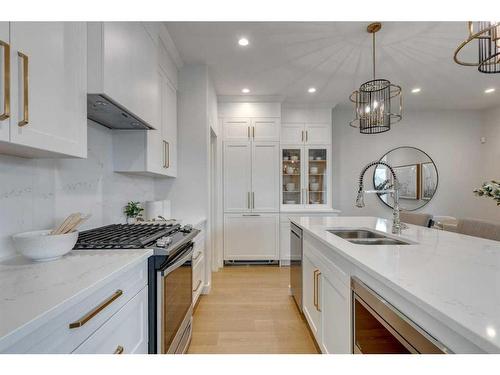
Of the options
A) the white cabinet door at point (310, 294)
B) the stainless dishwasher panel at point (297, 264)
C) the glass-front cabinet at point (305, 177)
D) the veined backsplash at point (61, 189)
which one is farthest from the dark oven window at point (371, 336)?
the glass-front cabinet at point (305, 177)

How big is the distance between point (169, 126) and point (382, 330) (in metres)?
2.45

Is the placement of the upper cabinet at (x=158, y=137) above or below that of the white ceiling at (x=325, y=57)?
below

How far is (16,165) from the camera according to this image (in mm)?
1216

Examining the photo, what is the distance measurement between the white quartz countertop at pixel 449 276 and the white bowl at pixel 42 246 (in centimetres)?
128

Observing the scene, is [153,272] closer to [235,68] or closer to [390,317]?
[390,317]

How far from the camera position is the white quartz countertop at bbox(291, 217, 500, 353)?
0.59 meters

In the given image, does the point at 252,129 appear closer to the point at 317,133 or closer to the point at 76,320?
the point at 317,133

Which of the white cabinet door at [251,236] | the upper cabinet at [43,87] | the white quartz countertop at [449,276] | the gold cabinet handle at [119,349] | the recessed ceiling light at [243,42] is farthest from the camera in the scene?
the white cabinet door at [251,236]

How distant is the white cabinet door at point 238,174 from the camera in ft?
13.0

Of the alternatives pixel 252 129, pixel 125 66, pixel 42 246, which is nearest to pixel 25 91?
pixel 42 246

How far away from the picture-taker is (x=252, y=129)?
3.97 metres

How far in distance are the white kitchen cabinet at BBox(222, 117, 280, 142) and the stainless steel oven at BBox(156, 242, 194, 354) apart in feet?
8.16

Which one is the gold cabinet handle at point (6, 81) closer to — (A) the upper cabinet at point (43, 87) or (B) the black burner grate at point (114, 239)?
(A) the upper cabinet at point (43, 87)
